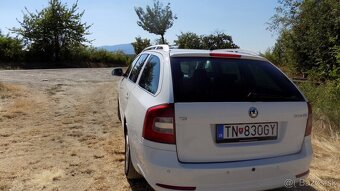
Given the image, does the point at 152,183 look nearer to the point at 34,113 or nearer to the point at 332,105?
the point at 332,105

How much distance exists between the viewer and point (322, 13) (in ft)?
37.3

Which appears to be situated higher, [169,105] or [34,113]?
[169,105]

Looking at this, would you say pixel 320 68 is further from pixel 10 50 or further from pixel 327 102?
pixel 10 50

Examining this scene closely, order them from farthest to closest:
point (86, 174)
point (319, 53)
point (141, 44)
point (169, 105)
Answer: point (141, 44) → point (319, 53) → point (86, 174) → point (169, 105)

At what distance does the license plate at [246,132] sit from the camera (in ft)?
10.7

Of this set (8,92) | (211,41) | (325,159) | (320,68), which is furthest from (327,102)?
(211,41)

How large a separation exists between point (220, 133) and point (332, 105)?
4795 millimetres

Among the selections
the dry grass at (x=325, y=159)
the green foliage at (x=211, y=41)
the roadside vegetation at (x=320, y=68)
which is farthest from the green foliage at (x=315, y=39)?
the green foliage at (x=211, y=41)

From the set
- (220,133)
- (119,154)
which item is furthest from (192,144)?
(119,154)

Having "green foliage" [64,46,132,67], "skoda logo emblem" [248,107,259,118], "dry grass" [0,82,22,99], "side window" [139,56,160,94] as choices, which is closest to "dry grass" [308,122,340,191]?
"skoda logo emblem" [248,107,259,118]

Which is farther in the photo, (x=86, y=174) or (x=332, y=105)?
(x=332, y=105)

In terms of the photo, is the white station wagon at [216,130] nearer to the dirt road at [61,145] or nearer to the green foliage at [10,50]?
the dirt road at [61,145]

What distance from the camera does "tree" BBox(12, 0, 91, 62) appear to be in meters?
32.0

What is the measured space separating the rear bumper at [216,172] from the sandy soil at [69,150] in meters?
1.06
